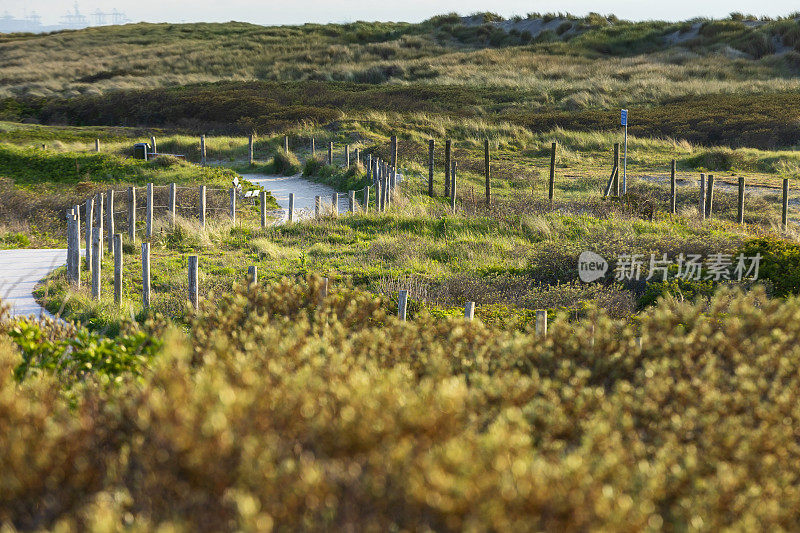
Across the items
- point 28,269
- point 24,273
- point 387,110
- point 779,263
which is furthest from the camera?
point 387,110

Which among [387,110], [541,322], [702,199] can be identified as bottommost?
[541,322]

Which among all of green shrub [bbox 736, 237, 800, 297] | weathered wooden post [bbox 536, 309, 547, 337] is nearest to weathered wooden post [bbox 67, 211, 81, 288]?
weathered wooden post [bbox 536, 309, 547, 337]

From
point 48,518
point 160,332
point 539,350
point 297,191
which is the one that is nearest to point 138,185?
point 297,191

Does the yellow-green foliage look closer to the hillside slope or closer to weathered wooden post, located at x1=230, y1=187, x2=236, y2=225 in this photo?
weathered wooden post, located at x1=230, y1=187, x2=236, y2=225

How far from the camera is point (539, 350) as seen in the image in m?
5.75

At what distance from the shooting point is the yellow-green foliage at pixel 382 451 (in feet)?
9.83

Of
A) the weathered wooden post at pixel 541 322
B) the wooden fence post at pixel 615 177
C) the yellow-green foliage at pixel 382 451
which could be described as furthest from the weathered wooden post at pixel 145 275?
the wooden fence post at pixel 615 177

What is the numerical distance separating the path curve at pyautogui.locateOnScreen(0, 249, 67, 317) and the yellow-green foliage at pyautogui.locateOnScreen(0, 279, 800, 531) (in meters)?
5.13

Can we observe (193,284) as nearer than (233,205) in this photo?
Yes

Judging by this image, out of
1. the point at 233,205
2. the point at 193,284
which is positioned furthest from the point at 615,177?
the point at 193,284

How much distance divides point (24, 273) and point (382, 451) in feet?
31.1

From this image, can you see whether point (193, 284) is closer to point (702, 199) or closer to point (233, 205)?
point (233, 205)

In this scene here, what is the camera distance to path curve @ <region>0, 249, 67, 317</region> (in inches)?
377

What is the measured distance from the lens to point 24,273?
11273mm
